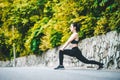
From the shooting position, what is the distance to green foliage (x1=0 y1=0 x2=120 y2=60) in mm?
13617

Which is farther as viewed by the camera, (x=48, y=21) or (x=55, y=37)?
(x=48, y=21)

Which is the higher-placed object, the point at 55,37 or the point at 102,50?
A: the point at 55,37

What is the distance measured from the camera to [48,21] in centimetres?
1916

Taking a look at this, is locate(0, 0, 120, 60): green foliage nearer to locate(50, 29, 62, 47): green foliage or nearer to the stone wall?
locate(50, 29, 62, 47): green foliage

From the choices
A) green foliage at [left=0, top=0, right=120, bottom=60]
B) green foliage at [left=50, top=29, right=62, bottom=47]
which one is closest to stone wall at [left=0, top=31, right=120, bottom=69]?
green foliage at [left=0, top=0, right=120, bottom=60]

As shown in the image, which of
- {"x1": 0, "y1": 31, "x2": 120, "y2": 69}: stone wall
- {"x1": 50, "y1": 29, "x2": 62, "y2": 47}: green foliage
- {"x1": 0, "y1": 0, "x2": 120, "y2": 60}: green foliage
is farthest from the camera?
{"x1": 50, "y1": 29, "x2": 62, "y2": 47}: green foliage

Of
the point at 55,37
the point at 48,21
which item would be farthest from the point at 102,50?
the point at 48,21

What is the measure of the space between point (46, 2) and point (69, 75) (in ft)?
44.3

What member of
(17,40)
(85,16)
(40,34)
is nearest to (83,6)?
(85,16)

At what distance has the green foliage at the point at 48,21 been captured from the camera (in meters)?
13.6

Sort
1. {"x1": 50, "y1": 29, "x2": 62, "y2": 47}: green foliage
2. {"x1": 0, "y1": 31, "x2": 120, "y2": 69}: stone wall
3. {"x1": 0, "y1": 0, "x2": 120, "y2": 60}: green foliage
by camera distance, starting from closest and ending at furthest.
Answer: {"x1": 0, "y1": 31, "x2": 120, "y2": 69}: stone wall, {"x1": 0, "y1": 0, "x2": 120, "y2": 60}: green foliage, {"x1": 50, "y1": 29, "x2": 62, "y2": 47}: green foliage

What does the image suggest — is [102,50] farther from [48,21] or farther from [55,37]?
[48,21]

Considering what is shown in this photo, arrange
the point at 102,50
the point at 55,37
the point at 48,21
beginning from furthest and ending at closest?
the point at 48,21
the point at 55,37
the point at 102,50

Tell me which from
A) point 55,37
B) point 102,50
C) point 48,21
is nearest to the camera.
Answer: point 102,50
